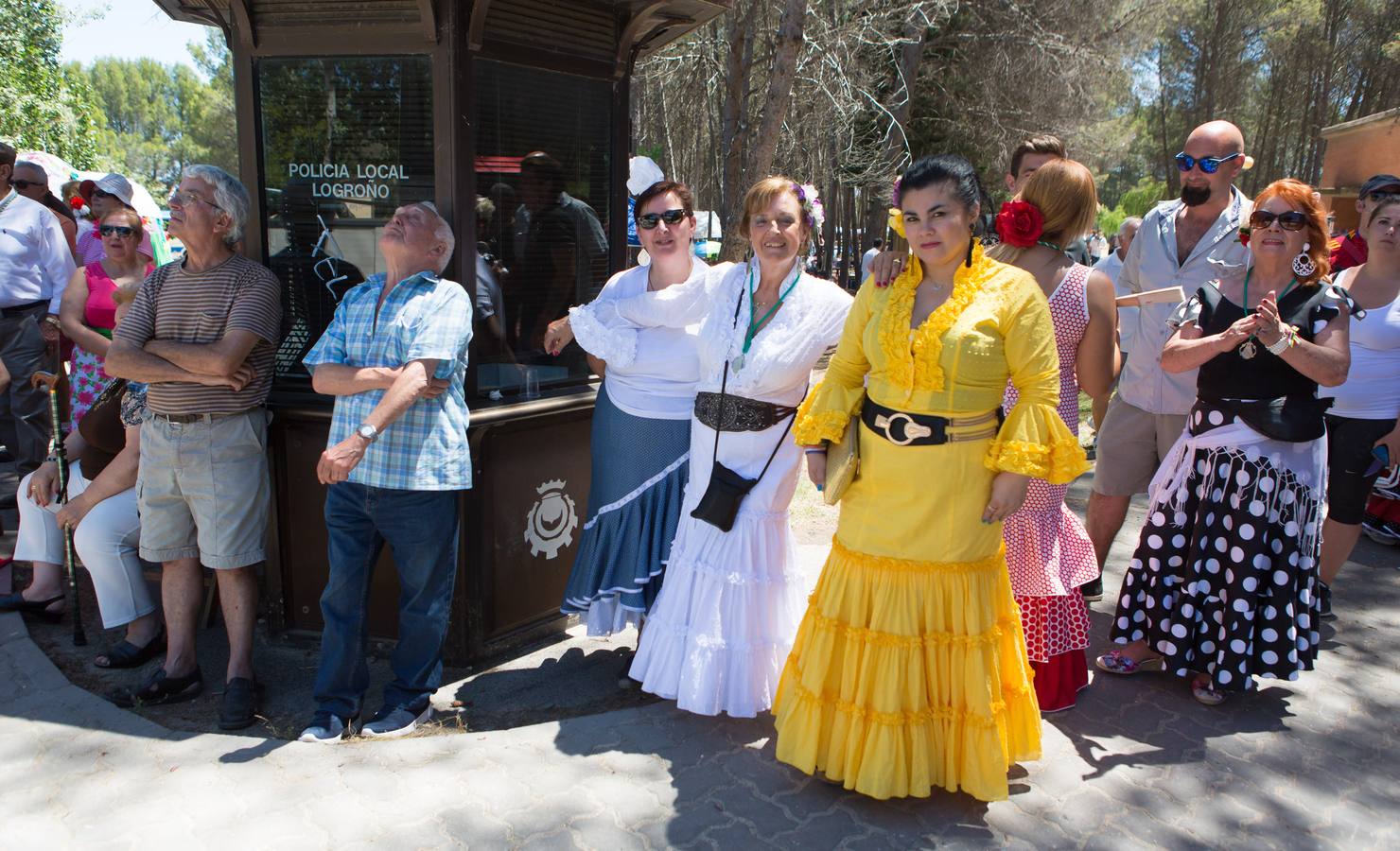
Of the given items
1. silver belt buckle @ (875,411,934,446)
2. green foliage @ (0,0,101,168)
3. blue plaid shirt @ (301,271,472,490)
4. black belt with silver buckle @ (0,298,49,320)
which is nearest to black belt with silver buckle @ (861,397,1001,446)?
silver belt buckle @ (875,411,934,446)

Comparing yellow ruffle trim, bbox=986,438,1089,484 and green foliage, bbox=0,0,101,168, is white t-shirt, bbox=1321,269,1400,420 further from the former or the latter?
green foliage, bbox=0,0,101,168

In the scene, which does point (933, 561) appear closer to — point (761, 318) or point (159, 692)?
point (761, 318)

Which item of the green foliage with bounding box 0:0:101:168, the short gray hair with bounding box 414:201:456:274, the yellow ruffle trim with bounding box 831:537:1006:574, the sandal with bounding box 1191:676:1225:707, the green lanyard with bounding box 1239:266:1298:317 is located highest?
the green foliage with bounding box 0:0:101:168

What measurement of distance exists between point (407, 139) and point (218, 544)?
70.6 inches

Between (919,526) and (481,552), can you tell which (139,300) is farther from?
(919,526)

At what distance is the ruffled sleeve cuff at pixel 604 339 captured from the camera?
3.71 m

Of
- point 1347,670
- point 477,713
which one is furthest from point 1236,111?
point 477,713

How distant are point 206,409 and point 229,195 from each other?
2.72 ft

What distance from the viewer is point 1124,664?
3859 millimetres

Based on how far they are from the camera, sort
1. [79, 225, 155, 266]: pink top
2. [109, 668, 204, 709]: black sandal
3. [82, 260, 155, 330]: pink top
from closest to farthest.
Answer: [109, 668, 204, 709]: black sandal, [82, 260, 155, 330]: pink top, [79, 225, 155, 266]: pink top

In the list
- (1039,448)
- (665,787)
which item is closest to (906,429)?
(1039,448)

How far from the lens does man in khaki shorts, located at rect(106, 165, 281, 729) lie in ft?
11.6

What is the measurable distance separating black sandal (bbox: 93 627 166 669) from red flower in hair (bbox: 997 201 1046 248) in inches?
159

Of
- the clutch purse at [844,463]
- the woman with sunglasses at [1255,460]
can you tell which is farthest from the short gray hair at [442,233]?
the woman with sunglasses at [1255,460]
